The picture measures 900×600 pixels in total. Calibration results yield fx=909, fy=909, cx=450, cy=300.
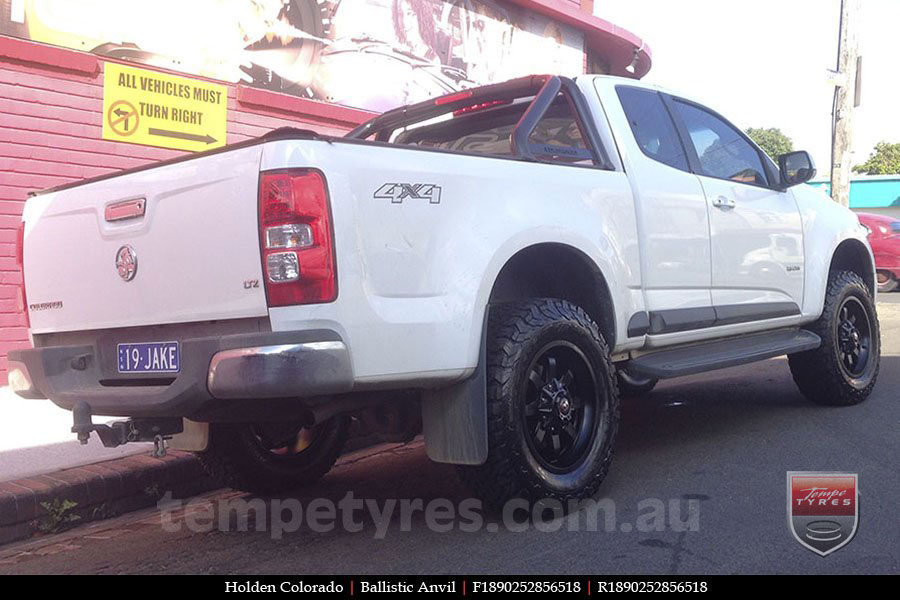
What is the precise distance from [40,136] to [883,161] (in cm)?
6096

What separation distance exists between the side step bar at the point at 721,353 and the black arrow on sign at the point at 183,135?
5692 millimetres

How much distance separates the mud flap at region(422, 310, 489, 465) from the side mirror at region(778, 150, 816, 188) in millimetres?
3049

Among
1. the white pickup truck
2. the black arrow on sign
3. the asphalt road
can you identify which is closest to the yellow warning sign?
the black arrow on sign

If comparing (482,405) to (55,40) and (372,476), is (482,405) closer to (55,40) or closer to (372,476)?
(372,476)

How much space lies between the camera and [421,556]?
10.9ft

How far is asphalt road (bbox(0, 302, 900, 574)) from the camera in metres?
3.21

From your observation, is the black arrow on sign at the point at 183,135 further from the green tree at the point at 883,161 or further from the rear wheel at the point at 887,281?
the green tree at the point at 883,161

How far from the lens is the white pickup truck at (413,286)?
10.0ft

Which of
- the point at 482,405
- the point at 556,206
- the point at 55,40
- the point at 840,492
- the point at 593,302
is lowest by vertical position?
the point at 840,492


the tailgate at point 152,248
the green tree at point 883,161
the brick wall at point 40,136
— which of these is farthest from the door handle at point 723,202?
the green tree at point 883,161

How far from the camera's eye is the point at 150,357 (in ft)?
11.1

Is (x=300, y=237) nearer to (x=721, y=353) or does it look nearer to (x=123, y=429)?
(x=123, y=429)
